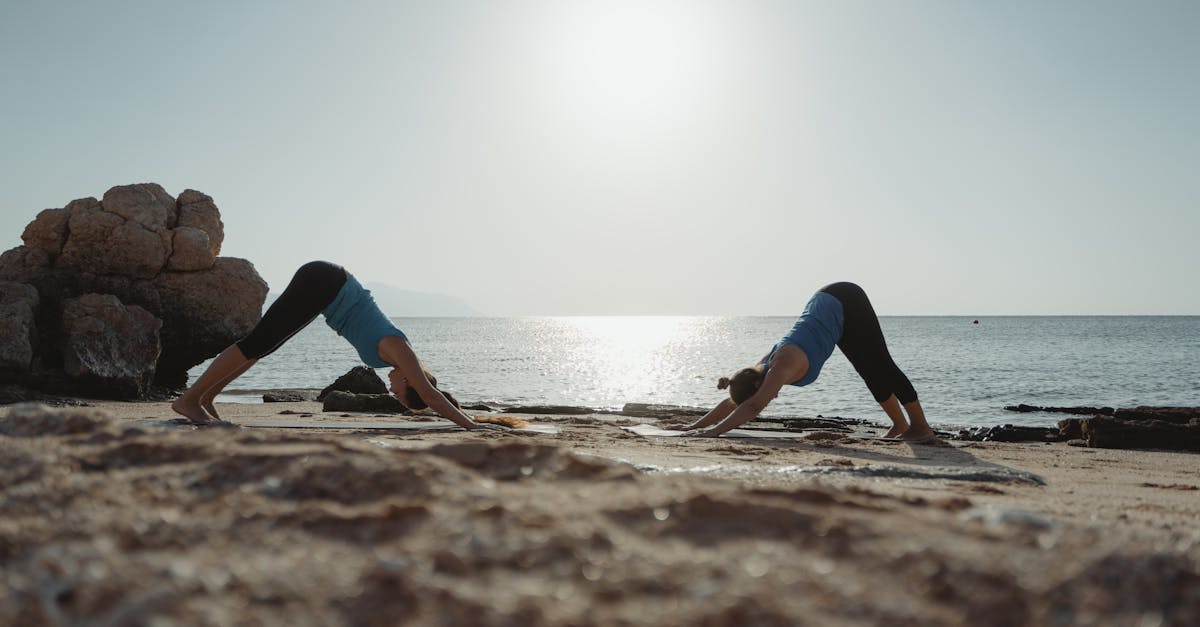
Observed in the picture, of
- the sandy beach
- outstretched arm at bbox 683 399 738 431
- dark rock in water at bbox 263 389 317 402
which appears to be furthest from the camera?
dark rock in water at bbox 263 389 317 402

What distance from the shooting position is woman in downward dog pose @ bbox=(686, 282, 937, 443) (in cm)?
593

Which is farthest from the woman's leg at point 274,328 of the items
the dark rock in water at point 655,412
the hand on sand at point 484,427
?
the dark rock in water at point 655,412

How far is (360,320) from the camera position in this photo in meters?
5.72

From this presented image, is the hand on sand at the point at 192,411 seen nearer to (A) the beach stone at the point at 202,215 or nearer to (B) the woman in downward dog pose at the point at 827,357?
(B) the woman in downward dog pose at the point at 827,357

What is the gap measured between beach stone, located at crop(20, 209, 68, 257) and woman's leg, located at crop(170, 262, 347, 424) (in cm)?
1140

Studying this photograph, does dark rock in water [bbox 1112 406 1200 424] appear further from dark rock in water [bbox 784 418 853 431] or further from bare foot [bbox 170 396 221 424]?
bare foot [bbox 170 396 221 424]

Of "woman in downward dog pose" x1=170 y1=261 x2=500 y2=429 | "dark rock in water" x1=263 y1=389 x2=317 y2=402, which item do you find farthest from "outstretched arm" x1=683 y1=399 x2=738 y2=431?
"dark rock in water" x1=263 y1=389 x2=317 y2=402

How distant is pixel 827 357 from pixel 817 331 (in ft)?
0.80

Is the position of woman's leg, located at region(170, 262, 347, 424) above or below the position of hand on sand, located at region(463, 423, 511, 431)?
above

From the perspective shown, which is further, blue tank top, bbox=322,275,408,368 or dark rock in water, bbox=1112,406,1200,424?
dark rock in water, bbox=1112,406,1200,424

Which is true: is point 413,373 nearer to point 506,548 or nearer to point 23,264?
point 506,548

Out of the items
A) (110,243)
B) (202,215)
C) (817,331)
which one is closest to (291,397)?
(110,243)

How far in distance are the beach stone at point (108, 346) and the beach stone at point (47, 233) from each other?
10.4 ft

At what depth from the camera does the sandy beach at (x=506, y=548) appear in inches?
41.3
